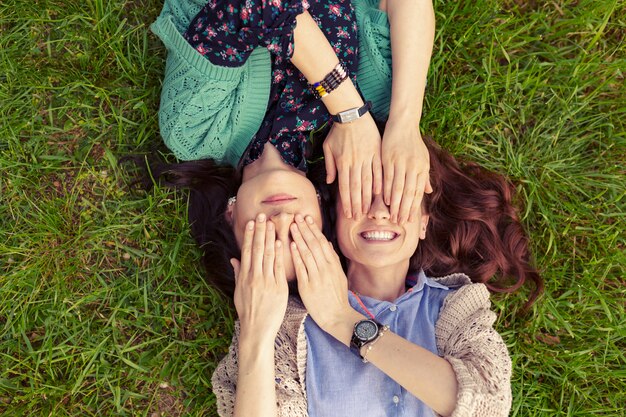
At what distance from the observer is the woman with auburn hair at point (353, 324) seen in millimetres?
2801

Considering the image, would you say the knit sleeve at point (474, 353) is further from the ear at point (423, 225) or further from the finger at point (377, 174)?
the finger at point (377, 174)

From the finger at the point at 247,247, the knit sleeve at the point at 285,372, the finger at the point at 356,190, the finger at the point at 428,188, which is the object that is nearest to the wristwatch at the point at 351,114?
the finger at the point at 356,190

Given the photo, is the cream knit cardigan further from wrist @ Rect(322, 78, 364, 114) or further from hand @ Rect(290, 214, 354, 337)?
wrist @ Rect(322, 78, 364, 114)

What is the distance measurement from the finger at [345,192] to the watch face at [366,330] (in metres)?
0.54

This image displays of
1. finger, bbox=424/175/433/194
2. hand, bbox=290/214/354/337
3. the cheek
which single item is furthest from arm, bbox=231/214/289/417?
finger, bbox=424/175/433/194

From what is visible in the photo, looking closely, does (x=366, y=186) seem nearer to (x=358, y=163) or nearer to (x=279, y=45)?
(x=358, y=163)

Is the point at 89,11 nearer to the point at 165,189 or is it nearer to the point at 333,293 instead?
the point at 165,189

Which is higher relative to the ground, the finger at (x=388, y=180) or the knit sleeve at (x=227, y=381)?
the finger at (x=388, y=180)

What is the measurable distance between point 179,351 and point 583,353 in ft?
7.74

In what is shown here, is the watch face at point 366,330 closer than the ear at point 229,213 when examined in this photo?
Yes

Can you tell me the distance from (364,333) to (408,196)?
712mm

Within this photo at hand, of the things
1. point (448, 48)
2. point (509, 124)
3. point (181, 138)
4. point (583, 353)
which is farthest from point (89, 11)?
point (583, 353)

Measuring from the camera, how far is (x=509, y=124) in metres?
3.70

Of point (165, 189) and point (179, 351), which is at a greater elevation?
point (165, 189)
